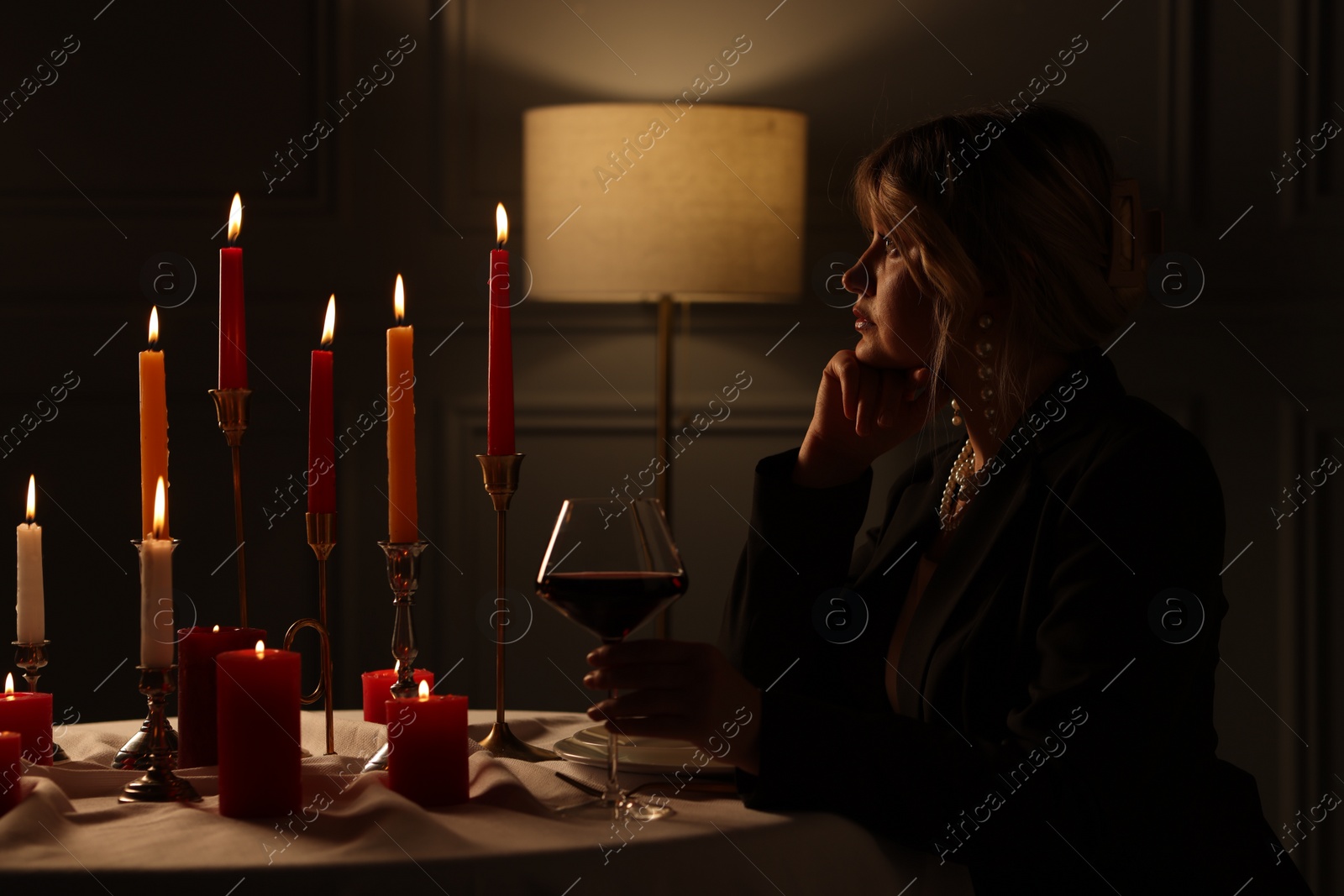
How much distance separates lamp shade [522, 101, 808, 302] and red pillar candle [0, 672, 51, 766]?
1.24m

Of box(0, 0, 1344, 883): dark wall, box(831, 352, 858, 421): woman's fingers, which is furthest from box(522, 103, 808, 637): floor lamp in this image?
box(831, 352, 858, 421): woman's fingers

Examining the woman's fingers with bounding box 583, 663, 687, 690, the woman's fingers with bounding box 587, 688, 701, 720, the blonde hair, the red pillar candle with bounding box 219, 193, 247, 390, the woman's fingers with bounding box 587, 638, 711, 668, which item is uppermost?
the blonde hair

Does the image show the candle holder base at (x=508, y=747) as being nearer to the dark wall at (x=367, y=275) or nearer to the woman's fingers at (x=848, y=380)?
the woman's fingers at (x=848, y=380)

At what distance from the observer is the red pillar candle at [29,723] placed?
1084mm

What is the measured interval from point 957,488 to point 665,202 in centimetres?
84

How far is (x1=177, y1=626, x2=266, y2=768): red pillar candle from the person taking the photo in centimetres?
108

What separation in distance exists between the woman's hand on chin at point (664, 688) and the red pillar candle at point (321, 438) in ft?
1.10

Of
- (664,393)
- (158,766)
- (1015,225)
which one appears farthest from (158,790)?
(664,393)

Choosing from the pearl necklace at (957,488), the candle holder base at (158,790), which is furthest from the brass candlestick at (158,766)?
the pearl necklace at (957,488)

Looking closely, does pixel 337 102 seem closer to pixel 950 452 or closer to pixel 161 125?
pixel 161 125

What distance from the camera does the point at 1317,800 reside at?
233cm

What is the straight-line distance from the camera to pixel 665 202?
2105 millimetres

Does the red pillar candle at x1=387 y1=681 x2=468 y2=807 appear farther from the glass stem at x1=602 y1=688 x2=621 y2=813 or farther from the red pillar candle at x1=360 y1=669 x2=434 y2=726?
the red pillar candle at x1=360 y1=669 x2=434 y2=726

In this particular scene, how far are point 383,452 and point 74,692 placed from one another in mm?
836
